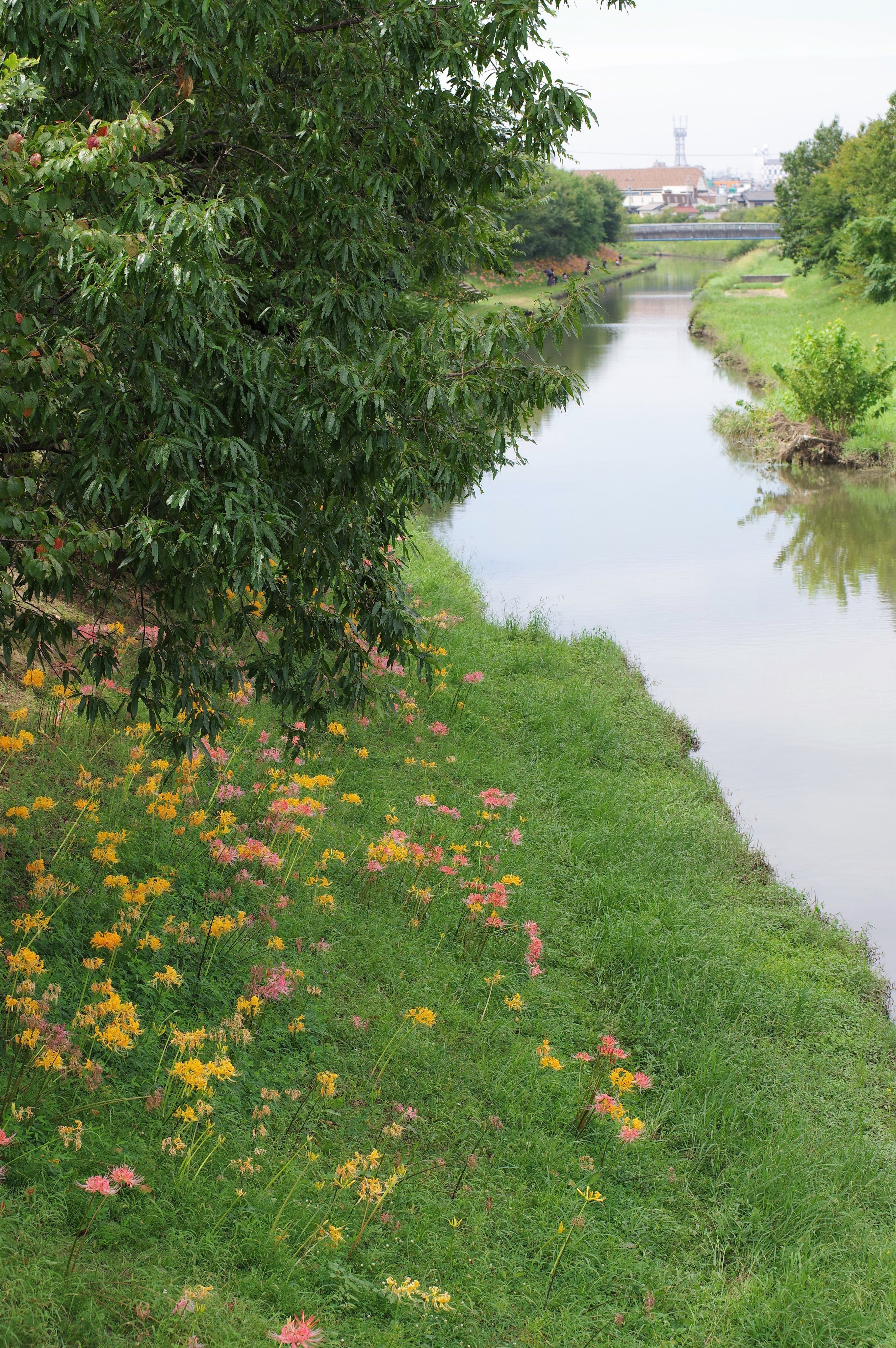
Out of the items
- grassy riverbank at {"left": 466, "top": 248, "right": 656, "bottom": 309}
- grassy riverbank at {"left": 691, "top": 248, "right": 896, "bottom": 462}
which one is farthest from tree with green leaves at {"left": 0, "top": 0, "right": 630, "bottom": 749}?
grassy riverbank at {"left": 691, "top": 248, "right": 896, "bottom": 462}

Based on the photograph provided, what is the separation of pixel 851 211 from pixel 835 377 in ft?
92.0

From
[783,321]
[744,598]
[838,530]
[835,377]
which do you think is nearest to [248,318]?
[744,598]

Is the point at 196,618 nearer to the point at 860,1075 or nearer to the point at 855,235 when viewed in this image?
the point at 860,1075

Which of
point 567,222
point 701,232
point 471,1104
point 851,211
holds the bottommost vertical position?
point 471,1104

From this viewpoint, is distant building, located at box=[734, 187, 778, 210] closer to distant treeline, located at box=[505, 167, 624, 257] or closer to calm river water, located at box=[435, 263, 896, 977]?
distant treeline, located at box=[505, 167, 624, 257]

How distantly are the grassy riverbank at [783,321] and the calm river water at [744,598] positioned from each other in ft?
4.61

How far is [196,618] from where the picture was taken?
12.3ft

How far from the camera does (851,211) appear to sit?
44.8 meters

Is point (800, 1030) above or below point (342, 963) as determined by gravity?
below

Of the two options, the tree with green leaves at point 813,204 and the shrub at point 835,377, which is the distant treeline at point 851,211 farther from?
the shrub at point 835,377

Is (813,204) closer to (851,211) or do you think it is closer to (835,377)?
(851,211)

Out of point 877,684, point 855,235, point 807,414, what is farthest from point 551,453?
point 855,235

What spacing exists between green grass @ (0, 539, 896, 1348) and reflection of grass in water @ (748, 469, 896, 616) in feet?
30.3

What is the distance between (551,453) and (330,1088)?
2212 cm
